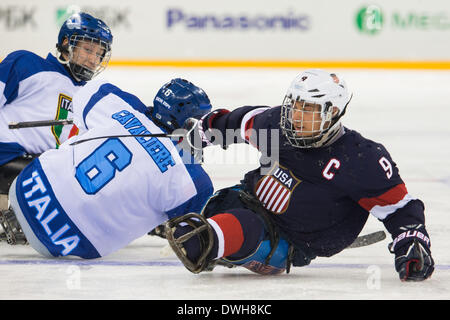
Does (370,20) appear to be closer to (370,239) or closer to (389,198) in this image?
(370,239)

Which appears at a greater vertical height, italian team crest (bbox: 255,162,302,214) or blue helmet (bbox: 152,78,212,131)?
blue helmet (bbox: 152,78,212,131)

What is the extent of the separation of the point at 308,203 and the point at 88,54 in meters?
1.65

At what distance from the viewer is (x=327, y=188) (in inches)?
116

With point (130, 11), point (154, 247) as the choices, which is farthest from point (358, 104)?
point (154, 247)

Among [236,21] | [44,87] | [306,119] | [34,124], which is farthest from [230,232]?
[236,21]

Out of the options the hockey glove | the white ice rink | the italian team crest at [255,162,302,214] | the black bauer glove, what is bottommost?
the white ice rink

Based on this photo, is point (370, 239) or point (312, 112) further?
point (370, 239)

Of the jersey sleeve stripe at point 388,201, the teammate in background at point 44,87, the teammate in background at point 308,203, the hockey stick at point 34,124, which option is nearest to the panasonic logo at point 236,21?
the teammate in background at point 44,87

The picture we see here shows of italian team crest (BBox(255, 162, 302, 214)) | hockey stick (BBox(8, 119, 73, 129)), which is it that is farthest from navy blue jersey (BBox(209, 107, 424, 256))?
hockey stick (BBox(8, 119, 73, 129))

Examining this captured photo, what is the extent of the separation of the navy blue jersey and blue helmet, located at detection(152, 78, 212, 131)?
250mm

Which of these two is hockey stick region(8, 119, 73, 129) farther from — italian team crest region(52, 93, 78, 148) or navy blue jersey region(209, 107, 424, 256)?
navy blue jersey region(209, 107, 424, 256)

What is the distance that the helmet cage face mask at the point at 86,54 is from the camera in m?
4.08

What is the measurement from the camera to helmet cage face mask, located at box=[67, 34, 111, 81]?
4.08 meters

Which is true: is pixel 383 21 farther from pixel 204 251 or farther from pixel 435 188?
pixel 204 251
